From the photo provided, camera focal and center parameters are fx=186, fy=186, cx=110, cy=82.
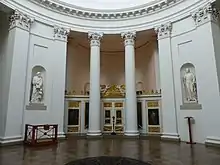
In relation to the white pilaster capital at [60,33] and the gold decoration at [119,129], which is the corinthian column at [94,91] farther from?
the gold decoration at [119,129]

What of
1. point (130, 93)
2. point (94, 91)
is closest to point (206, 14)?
point (130, 93)

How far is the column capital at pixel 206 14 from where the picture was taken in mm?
8570

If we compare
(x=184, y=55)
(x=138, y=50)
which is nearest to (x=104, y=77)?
(x=138, y=50)

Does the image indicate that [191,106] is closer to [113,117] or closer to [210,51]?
[210,51]

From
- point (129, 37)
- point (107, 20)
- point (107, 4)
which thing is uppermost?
point (107, 4)

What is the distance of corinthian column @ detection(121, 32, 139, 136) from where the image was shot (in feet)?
36.1

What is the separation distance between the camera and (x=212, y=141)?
313 inches

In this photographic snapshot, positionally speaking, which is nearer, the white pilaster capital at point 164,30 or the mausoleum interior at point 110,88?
the mausoleum interior at point 110,88

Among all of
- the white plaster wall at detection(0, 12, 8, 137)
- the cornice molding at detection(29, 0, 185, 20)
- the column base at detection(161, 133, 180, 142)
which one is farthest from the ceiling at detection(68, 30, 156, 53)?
the column base at detection(161, 133, 180, 142)

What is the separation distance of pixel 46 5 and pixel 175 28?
7394 mm

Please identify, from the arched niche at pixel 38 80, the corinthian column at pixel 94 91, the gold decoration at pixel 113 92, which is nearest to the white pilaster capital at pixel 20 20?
→ the arched niche at pixel 38 80

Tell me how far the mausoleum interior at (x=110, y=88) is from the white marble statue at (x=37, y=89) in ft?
0.16

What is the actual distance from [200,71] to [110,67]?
8.95 metres

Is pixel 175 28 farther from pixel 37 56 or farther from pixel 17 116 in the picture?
pixel 17 116
